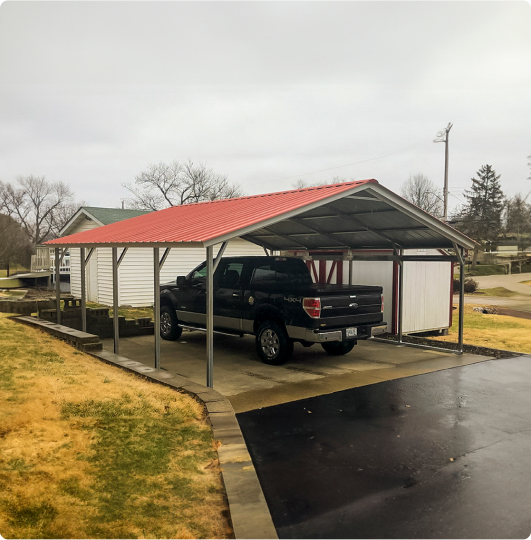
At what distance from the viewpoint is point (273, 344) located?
920 centimetres

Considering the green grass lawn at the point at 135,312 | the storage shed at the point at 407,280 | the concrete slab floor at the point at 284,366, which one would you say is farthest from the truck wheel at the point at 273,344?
the green grass lawn at the point at 135,312

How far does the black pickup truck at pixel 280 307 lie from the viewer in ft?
28.3

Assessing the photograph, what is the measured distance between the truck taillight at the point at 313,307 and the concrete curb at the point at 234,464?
8.12 feet

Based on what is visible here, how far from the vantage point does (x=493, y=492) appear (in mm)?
4316

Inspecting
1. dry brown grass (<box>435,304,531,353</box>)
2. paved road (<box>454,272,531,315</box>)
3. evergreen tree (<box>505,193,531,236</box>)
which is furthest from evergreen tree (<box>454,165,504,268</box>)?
dry brown grass (<box>435,304,531,353</box>)

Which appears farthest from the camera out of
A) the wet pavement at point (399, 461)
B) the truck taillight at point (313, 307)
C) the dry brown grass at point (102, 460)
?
the truck taillight at point (313, 307)

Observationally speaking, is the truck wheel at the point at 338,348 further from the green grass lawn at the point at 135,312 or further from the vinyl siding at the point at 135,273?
the vinyl siding at the point at 135,273

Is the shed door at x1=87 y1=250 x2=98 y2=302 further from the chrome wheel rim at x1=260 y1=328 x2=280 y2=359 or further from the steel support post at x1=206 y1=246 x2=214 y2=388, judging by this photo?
the steel support post at x1=206 y1=246 x2=214 y2=388

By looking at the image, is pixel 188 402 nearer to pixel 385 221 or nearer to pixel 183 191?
pixel 385 221

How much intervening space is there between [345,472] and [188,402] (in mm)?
2283

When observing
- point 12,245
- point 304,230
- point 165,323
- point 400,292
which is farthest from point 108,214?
point 12,245

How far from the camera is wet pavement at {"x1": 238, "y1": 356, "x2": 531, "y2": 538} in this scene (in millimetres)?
3824

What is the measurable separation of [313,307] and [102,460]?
4.62 meters

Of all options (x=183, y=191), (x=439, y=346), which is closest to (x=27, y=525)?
(x=439, y=346)
